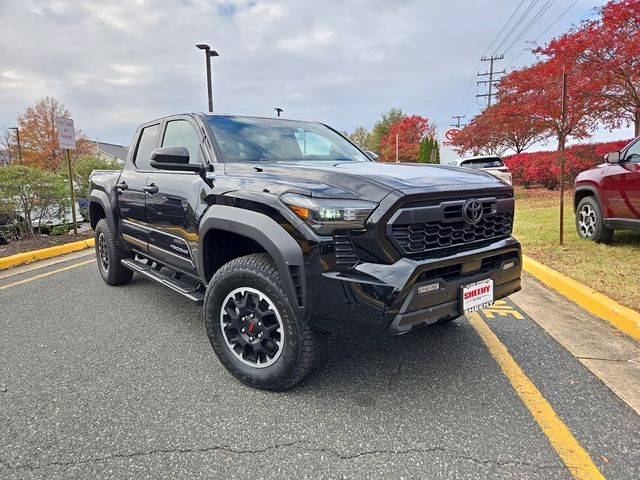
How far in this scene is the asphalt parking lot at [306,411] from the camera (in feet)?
6.46

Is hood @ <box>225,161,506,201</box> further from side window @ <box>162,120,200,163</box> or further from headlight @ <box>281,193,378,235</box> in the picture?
side window @ <box>162,120,200,163</box>

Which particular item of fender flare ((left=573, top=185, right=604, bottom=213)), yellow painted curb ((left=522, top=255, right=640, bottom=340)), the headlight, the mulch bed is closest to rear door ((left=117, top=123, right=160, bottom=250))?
the headlight

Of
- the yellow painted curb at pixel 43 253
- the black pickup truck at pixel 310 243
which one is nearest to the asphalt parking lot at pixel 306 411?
the black pickup truck at pixel 310 243

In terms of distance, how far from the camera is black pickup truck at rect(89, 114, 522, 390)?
84.9 inches

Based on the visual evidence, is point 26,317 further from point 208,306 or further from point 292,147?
point 292,147

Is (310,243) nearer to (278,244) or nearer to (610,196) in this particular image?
(278,244)

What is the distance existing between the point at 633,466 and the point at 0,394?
3.52 metres

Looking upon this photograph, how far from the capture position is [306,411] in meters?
2.38

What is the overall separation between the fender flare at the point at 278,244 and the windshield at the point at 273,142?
0.70 m

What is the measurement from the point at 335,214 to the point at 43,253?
21.9 ft

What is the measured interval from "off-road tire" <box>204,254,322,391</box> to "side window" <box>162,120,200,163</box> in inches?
45.6

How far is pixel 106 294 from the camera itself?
4703 mm

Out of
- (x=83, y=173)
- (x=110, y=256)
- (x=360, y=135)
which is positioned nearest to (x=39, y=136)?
(x=83, y=173)

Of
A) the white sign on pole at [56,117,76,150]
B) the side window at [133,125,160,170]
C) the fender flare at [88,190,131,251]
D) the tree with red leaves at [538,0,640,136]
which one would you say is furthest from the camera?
the tree with red leaves at [538,0,640,136]
